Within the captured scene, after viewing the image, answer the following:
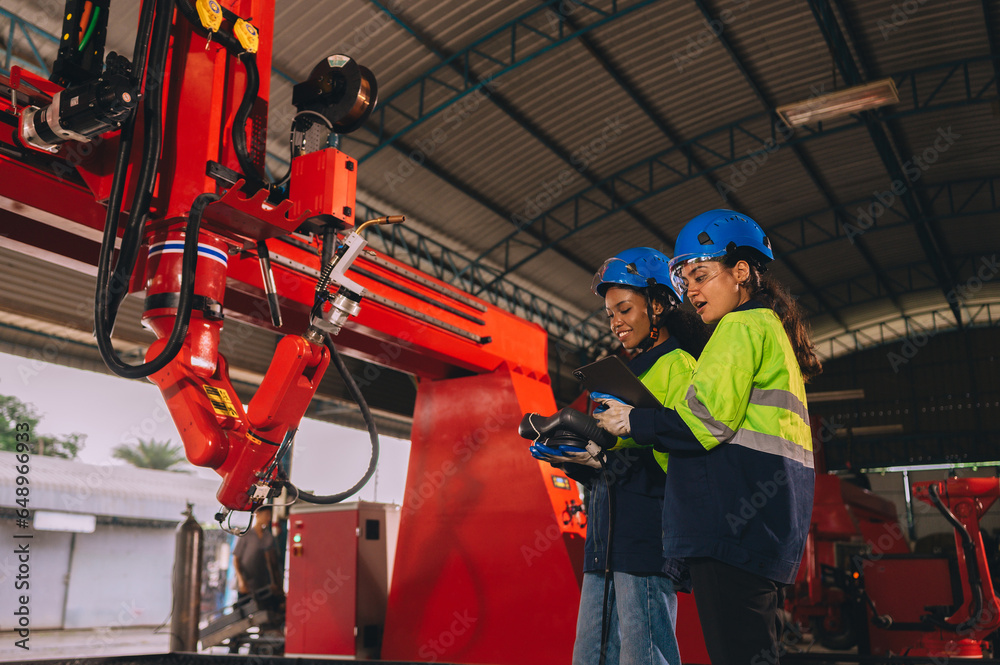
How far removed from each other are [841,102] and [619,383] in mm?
9752

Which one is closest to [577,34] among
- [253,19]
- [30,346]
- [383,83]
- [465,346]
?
[383,83]

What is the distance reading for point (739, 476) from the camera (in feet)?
5.88

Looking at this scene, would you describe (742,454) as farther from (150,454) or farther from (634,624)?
(150,454)

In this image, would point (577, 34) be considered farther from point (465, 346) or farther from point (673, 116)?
point (465, 346)

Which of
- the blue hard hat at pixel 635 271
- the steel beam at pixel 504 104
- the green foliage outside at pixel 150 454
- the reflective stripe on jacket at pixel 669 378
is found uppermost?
the steel beam at pixel 504 104

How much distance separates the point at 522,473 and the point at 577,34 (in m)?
8.12

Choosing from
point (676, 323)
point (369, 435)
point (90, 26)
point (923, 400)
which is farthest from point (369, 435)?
point (923, 400)

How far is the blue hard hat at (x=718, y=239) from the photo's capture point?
2066 millimetres

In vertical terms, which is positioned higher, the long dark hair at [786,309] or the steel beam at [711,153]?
the steel beam at [711,153]

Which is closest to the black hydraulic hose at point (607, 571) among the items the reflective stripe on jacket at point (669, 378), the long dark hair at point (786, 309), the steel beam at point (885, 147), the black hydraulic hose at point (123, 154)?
the reflective stripe on jacket at point (669, 378)

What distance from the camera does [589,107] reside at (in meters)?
12.6

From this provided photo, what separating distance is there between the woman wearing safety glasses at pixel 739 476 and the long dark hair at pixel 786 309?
46 mm

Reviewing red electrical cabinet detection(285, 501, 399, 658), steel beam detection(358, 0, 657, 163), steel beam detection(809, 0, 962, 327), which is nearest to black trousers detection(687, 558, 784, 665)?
red electrical cabinet detection(285, 501, 399, 658)

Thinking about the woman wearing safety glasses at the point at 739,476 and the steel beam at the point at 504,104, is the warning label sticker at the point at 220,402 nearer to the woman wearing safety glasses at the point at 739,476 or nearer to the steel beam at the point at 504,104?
the woman wearing safety glasses at the point at 739,476
